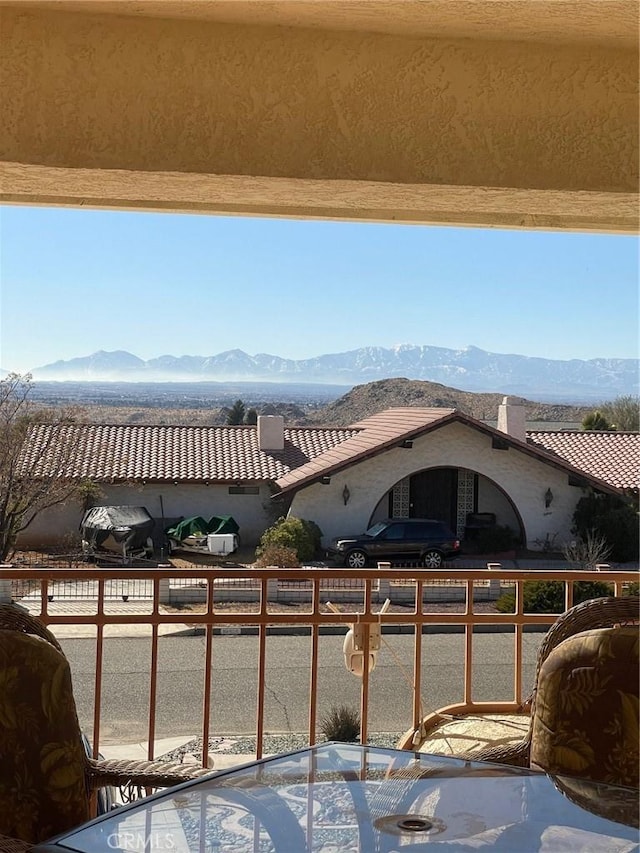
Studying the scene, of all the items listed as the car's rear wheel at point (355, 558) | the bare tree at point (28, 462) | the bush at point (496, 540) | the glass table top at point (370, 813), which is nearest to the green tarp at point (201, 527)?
the bare tree at point (28, 462)

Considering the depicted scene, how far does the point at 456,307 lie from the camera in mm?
53812

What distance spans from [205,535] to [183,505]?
1643 millimetres

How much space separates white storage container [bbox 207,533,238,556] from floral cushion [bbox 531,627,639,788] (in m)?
16.5

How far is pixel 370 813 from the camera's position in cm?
121

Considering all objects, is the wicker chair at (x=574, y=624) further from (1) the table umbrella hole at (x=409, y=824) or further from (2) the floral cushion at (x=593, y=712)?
(1) the table umbrella hole at (x=409, y=824)

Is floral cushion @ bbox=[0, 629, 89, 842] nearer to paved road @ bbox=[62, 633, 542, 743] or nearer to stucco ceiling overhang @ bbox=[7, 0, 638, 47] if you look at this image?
stucco ceiling overhang @ bbox=[7, 0, 638, 47]

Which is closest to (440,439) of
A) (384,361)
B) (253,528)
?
(253,528)

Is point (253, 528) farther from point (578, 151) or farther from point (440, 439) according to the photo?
point (578, 151)

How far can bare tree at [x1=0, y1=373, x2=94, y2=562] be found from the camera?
1808 centimetres

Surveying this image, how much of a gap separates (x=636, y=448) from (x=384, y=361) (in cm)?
4017

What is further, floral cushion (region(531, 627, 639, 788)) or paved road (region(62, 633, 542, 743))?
paved road (region(62, 633, 542, 743))

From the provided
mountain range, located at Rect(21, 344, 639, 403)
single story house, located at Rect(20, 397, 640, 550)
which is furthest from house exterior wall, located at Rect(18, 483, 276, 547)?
mountain range, located at Rect(21, 344, 639, 403)

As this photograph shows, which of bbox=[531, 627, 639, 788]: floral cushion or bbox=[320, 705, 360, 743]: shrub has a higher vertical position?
bbox=[531, 627, 639, 788]: floral cushion

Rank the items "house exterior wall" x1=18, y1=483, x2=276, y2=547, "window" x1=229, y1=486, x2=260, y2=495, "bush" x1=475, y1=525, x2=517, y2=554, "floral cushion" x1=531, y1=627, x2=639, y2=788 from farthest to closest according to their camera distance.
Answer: "bush" x1=475, y1=525, x2=517, y2=554 → "window" x1=229, y1=486, x2=260, y2=495 → "house exterior wall" x1=18, y1=483, x2=276, y2=547 → "floral cushion" x1=531, y1=627, x2=639, y2=788
